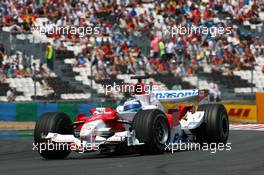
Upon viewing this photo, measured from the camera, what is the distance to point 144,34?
2881 cm

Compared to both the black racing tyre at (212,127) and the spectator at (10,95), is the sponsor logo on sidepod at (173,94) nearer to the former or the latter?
the black racing tyre at (212,127)

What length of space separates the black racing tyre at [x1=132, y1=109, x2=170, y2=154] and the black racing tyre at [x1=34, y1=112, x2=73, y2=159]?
129 cm

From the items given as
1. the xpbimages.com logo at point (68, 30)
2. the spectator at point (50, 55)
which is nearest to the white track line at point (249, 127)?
the spectator at point (50, 55)

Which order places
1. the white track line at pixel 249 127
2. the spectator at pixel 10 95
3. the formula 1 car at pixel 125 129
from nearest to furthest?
the formula 1 car at pixel 125 129 < the white track line at pixel 249 127 < the spectator at pixel 10 95

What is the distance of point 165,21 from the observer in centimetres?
3080

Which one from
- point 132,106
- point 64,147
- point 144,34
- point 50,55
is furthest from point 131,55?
point 64,147

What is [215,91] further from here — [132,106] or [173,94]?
[132,106]

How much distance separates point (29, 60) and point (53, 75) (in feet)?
3.35

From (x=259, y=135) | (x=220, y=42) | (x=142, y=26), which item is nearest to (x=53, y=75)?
(x=142, y=26)

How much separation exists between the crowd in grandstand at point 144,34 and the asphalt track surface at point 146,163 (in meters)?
13.3

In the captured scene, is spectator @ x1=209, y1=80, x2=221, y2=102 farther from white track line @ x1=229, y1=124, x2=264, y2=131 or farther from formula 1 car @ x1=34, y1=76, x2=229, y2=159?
formula 1 car @ x1=34, y1=76, x2=229, y2=159

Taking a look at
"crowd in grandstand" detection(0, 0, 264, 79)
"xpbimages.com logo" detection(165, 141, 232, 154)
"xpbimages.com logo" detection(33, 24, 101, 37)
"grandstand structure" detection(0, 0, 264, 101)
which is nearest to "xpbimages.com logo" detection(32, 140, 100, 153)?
"xpbimages.com logo" detection(165, 141, 232, 154)

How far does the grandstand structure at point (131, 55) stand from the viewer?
25.3m

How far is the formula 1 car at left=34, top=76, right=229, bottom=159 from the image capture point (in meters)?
11.7
